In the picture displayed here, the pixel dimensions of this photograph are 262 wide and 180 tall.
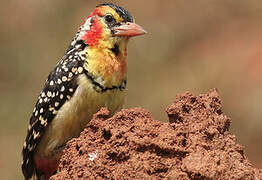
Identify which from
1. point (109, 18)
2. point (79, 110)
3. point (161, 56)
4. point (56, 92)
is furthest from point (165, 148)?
point (161, 56)

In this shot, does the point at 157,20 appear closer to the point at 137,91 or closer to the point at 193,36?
the point at 193,36

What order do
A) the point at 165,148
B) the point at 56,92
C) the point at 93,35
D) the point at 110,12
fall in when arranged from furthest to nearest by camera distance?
the point at 110,12
the point at 93,35
the point at 56,92
the point at 165,148

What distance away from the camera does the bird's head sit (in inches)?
189

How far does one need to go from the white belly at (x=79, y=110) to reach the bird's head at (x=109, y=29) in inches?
12.9

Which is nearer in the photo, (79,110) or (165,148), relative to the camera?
(165,148)

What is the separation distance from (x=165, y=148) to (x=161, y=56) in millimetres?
7248

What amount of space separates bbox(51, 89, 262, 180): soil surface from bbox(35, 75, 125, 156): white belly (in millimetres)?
816

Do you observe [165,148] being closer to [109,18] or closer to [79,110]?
[79,110]

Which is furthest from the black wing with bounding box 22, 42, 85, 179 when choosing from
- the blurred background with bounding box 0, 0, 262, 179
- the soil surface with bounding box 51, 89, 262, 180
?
the blurred background with bounding box 0, 0, 262, 179

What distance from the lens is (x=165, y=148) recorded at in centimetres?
343

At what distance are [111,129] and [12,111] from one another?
6.08 meters

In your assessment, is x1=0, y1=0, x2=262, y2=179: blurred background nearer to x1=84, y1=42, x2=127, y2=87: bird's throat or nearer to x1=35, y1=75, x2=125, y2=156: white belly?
x1=35, y1=75, x2=125, y2=156: white belly

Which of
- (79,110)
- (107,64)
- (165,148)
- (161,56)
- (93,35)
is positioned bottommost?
(161,56)

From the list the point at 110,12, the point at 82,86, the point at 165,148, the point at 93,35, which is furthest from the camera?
the point at 110,12
